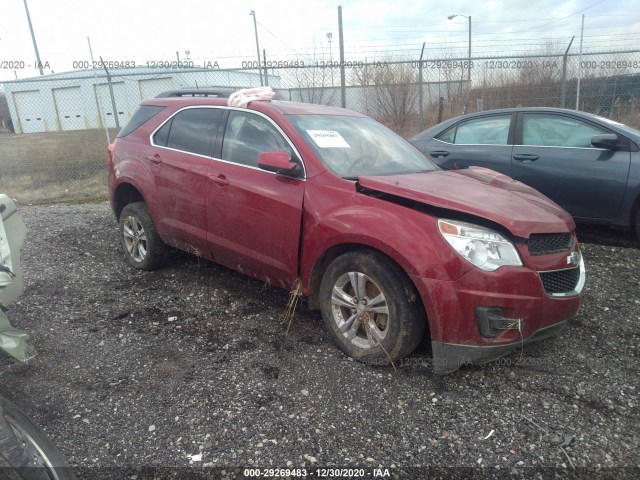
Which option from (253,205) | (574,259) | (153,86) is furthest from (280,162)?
(153,86)

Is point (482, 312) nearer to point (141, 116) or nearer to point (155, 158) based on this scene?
point (155, 158)

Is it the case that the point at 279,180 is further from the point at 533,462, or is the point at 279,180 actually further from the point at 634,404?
the point at 634,404

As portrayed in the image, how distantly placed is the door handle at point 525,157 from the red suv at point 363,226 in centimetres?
200

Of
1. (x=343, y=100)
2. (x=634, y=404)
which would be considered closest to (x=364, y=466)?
(x=634, y=404)

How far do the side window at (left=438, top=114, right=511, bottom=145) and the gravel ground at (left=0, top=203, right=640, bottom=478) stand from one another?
2364mm

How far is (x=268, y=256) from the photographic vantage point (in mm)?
3734

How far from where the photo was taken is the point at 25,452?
1.73 metres

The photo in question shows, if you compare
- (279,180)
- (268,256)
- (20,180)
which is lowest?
(20,180)

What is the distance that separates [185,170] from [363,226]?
1.95m

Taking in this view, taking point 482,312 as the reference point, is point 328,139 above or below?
above

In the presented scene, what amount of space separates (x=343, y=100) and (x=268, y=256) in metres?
6.93

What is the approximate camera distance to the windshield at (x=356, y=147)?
3623 millimetres

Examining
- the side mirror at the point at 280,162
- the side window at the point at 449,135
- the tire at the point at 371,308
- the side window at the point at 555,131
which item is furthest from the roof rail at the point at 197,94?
the side window at the point at 555,131

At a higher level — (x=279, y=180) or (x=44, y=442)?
(x=279, y=180)
